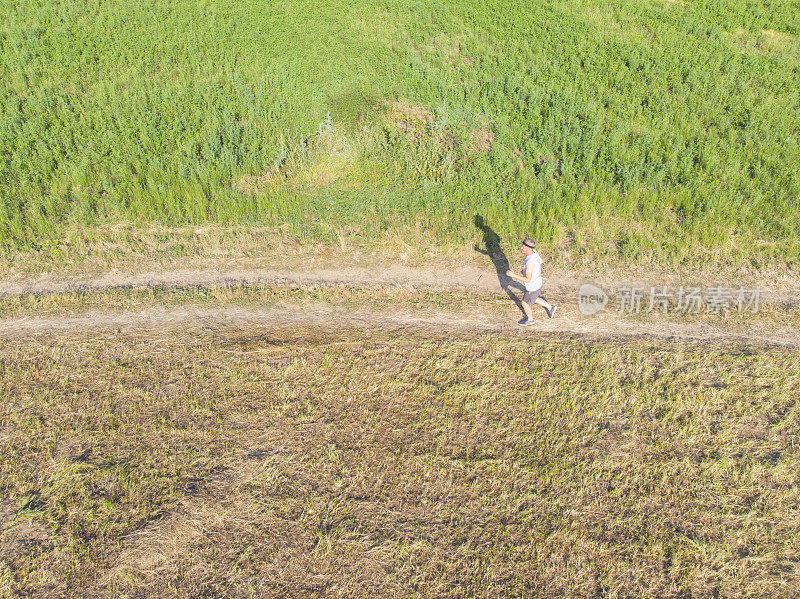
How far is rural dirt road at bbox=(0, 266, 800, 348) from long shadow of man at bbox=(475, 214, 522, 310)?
0.12 metres

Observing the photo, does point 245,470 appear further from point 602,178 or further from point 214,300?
point 602,178

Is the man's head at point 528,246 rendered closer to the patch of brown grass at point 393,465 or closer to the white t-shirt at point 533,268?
the white t-shirt at point 533,268

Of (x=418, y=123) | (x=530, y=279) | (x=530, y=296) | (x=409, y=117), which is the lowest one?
(x=530, y=296)

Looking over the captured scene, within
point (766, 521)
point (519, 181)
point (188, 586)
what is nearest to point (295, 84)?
point (519, 181)

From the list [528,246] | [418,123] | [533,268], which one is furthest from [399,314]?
[418,123]

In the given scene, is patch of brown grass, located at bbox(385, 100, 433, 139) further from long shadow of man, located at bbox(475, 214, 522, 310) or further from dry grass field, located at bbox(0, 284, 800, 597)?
dry grass field, located at bbox(0, 284, 800, 597)

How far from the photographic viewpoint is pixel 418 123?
13195 millimetres

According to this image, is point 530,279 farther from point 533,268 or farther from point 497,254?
point 497,254

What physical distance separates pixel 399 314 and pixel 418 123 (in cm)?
586

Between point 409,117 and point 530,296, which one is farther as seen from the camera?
point 409,117

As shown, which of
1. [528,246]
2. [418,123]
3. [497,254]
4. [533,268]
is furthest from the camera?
[418,123]

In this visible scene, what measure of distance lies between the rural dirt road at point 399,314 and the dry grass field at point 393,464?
245 millimetres

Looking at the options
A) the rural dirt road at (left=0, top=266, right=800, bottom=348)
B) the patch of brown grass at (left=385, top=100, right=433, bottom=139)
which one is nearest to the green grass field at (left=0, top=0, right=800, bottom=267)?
the patch of brown grass at (left=385, top=100, right=433, bottom=139)

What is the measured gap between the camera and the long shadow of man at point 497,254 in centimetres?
990
